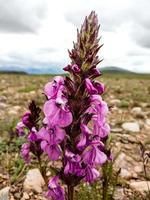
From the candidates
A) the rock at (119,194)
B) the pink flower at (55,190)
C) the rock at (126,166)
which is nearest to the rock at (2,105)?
the rock at (126,166)

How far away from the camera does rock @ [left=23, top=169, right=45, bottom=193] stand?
19.0 ft

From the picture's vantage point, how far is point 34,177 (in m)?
6.00

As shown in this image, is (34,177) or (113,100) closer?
(34,177)

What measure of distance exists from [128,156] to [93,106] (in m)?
4.42

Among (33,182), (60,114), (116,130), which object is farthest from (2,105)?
(60,114)

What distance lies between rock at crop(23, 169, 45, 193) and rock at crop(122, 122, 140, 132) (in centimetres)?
341

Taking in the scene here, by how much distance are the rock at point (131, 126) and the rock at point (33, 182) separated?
134 inches

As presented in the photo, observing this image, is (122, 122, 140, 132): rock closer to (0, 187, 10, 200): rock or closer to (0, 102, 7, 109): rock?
(0, 102, 7, 109): rock

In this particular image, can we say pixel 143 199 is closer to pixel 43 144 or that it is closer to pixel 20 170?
pixel 20 170

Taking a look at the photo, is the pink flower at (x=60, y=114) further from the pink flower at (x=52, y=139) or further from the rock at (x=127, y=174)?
the rock at (x=127, y=174)

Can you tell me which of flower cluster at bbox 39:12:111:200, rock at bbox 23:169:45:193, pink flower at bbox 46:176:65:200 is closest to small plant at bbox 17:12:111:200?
flower cluster at bbox 39:12:111:200

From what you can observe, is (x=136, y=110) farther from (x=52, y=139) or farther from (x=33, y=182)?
(x=52, y=139)

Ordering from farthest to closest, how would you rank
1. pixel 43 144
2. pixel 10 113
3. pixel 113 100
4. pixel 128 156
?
pixel 113 100, pixel 10 113, pixel 128 156, pixel 43 144

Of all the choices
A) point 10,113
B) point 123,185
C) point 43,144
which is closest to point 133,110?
point 10,113
